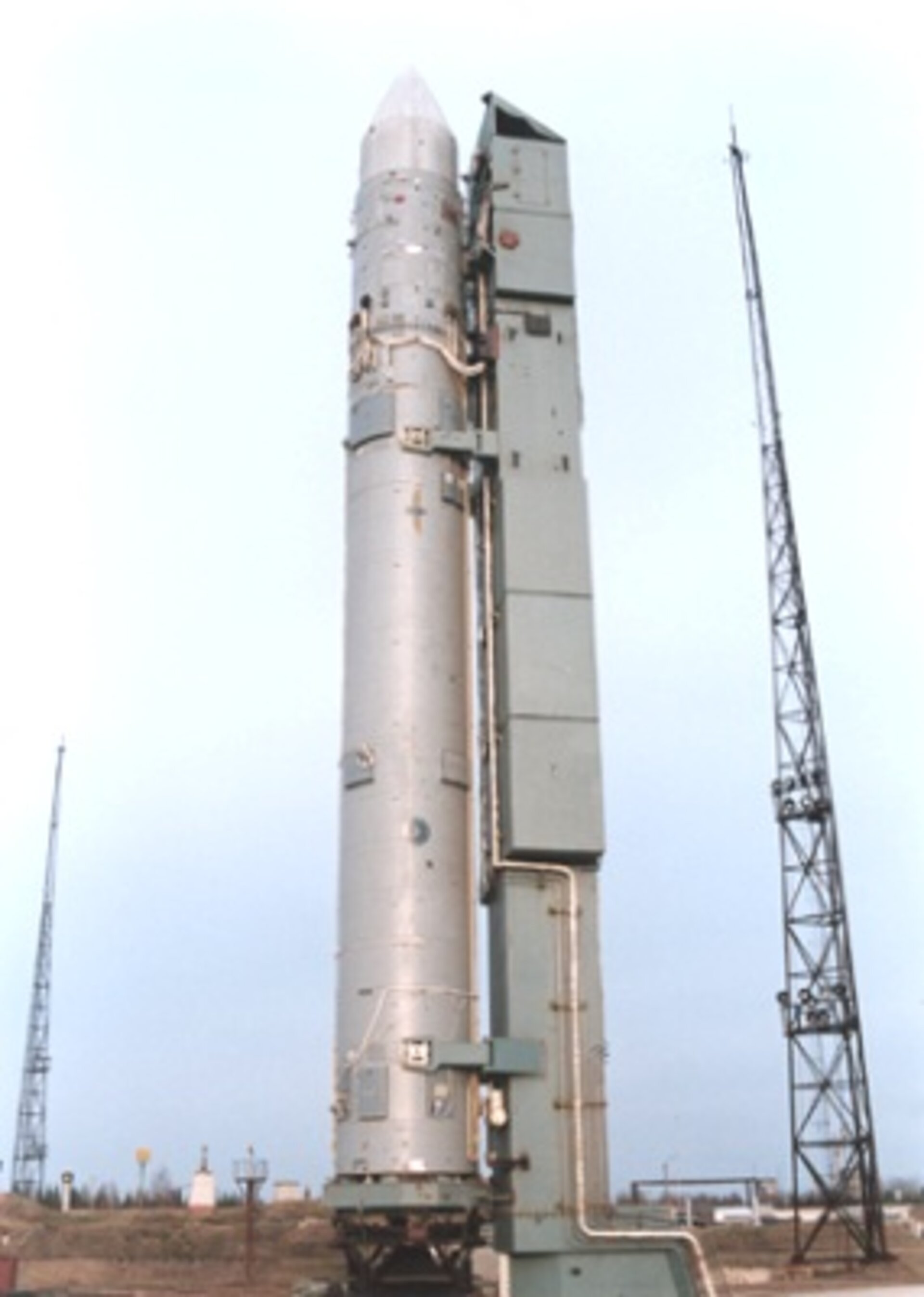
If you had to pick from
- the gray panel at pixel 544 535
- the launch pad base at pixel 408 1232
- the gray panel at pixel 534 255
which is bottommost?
the launch pad base at pixel 408 1232

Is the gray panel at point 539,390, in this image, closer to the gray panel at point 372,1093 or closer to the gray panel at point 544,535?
the gray panel at point 544,535

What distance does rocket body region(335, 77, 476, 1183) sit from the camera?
53.8 ft

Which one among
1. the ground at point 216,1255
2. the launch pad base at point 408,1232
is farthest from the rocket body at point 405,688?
the ground at point 216,1255

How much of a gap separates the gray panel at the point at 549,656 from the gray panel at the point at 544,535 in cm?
26

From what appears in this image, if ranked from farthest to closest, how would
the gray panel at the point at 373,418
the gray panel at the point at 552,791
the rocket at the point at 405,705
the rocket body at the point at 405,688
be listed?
the gray panel at the point at 373,418 → the gray panel at the point at 552,791 → the rocket body at the point at 405,688 → the rocket at the point at 405,705

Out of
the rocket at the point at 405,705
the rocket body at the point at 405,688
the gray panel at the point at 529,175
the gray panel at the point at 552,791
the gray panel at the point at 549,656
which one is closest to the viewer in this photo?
the rocket at the point at 405,705

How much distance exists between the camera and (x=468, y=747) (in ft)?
60.5

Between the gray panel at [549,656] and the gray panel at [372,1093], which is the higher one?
the gray panel at [549,656]

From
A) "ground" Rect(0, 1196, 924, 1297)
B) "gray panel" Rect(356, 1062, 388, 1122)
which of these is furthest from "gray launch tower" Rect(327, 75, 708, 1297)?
"ground" Rect(0, 1196, 924, 1297)

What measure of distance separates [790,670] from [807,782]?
321 cm

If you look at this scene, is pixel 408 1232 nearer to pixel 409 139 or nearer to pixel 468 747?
pixel 468 747

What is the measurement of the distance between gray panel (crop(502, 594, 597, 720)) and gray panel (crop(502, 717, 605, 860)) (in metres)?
0.24

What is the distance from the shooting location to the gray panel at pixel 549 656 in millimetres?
18047

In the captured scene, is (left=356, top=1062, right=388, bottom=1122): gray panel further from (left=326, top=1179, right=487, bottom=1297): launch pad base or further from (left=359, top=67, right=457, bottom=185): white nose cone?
(left=359, top=67, right=457, bottom=185): white nose cone
